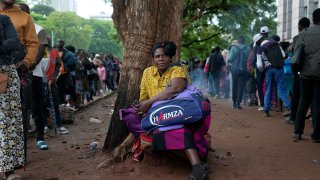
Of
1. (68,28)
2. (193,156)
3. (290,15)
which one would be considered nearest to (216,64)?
(193,156)

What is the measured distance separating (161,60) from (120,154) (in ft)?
3.93

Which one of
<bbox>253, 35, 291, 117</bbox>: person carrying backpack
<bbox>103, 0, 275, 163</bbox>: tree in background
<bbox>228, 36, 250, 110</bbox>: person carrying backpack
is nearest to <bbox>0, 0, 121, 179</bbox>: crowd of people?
A: <bbox>103, 0, 275, 163</bbox>: tree in background

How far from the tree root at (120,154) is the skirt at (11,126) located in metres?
0.93

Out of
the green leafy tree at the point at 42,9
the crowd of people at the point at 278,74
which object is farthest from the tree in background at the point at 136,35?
the green leafy tree at the point at 42,9

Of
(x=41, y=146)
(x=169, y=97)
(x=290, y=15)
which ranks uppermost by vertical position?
(x=290, y=15)

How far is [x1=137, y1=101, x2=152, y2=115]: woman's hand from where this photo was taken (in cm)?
449

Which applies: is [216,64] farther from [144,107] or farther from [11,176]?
[11,176]

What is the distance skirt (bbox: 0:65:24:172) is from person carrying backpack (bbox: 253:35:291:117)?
620 cm

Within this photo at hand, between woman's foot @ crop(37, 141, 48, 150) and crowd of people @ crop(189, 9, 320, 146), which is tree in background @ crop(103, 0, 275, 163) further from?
crowd of people @ crop(189, 9, 320, 146)

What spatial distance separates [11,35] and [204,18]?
742 inches

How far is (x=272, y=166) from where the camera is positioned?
16.3 feet

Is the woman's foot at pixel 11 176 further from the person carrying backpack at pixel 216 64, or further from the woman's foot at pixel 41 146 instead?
the person carrying backpack at pixel 216 64

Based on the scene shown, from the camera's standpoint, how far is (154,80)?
15.5 ft

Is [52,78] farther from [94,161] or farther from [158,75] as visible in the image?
[158,75]
